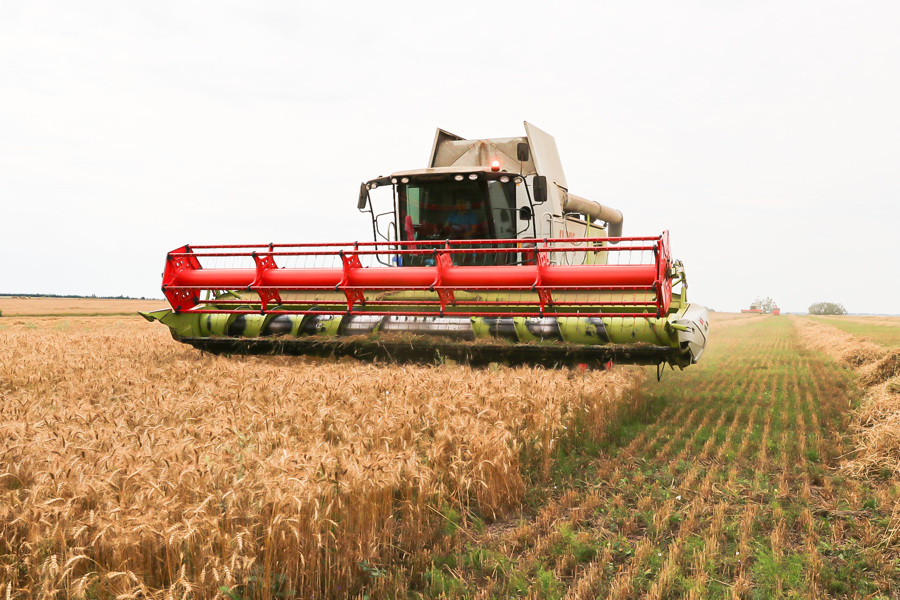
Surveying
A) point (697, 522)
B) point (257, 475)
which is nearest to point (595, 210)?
point (697, 522)

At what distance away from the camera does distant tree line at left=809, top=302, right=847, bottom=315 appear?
76.3m

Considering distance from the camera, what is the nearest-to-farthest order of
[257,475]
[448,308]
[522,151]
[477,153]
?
[257,475]
[448,308]
[522,151]
[477,153]

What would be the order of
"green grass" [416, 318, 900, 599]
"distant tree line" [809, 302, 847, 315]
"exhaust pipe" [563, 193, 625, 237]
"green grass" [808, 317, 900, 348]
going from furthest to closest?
"distant tree line" [809, 302, 847, 315] < "green grass" [808, 317, 900, 348] < "exhaust pipe" [563, 193, 625, 237] < "green grass" [416, 318, 900, 599]

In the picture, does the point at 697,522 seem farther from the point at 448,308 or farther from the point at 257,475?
the point at 448,308

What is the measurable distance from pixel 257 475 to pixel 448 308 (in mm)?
4605

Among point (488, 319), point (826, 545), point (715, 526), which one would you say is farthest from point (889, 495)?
point (488, 319)

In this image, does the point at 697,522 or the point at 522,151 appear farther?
the point at 522,151

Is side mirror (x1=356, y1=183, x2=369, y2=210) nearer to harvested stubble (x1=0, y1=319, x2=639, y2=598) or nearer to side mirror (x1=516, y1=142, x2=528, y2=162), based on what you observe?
side mirror (x1=516, y1=142, x2=528, y2=162)

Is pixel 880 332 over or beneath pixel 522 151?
beneath

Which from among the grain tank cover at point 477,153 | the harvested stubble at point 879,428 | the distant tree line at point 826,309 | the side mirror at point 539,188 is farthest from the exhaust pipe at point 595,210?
the distant tree line at point 826,309

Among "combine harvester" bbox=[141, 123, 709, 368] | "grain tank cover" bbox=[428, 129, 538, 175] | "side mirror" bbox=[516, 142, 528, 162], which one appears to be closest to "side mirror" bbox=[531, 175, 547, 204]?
"combine harvester" bbox=[141, 123, 709, 368]

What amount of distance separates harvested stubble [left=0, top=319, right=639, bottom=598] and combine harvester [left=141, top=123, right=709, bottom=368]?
1.33 m

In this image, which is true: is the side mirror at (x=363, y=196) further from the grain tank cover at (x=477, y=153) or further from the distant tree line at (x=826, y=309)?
the distant tree line at (x=826, y=309)

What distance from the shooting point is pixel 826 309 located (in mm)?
79312
